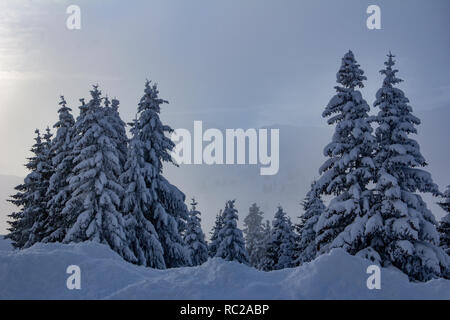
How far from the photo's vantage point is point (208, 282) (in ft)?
27.5

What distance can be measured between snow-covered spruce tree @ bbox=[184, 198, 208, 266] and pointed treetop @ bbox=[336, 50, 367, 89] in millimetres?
20861

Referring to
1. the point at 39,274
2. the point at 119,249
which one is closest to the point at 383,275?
the point at 39,274

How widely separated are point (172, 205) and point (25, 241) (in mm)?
13086

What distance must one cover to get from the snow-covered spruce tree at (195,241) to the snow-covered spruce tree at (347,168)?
1846cm

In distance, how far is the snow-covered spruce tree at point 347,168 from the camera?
18.3m

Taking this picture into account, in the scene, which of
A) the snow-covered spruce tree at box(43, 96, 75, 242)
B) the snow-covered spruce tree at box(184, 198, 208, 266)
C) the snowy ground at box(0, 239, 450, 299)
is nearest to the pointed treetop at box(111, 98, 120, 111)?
the snow-covered spruce tree at box(43, 96, 75, 242)

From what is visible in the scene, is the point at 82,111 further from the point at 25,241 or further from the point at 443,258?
the point at 443,258

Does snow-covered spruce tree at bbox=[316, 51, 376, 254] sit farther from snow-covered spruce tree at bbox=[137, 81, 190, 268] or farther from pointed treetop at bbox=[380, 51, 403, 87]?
snow-covered spruce tree at bbox=[137, 81, 190, 268]

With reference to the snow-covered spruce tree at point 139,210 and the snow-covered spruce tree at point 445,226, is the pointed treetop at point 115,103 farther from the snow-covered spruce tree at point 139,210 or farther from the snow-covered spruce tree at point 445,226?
the snow-covered spruce tree at point 445,226

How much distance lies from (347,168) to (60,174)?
57.4ft

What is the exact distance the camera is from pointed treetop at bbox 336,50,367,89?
796 inches

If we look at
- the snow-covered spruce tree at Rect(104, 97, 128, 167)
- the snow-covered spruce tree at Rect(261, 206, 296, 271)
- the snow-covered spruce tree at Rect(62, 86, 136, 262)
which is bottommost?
the snow-covered spruce tree at Rect(261, 206, 296, 271)

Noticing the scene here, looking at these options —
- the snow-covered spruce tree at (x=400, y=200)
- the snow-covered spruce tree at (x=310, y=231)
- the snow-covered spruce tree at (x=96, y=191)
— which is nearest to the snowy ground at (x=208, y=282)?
the snow-covered spruce tree at (x=400, y=200)

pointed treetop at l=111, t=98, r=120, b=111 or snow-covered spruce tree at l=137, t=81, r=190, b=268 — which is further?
pointed treetop at l=111, t=98, r=120, b=111
